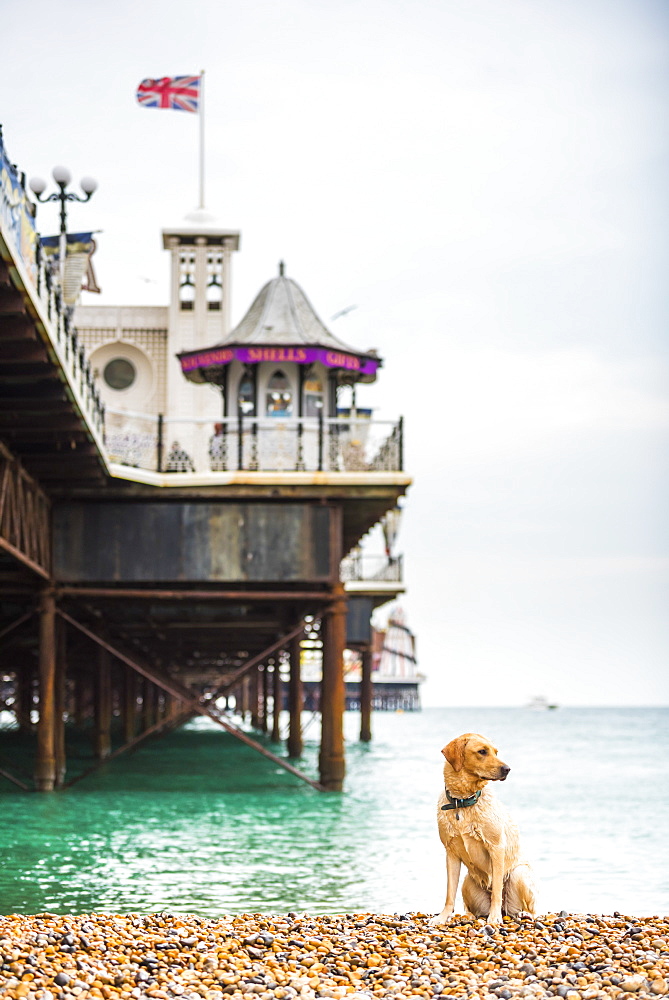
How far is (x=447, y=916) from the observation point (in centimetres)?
941

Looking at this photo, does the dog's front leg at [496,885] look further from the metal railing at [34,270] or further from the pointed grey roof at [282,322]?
the pointed grey roof at [282,322]

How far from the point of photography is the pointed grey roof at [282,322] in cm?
2953

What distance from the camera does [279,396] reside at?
29.8 m

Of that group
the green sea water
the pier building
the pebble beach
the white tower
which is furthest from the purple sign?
the white tower

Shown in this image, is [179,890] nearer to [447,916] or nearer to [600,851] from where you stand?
[447,916]

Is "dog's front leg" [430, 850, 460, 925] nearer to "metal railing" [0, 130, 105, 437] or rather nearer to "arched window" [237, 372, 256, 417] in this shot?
"metal railing" [0, 130, 105, 437]

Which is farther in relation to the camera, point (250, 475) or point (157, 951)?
point (250, 475)

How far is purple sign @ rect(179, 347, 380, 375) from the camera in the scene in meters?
29.0

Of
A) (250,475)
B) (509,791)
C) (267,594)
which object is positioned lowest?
(509,791)

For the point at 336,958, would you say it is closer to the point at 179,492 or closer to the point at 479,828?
the point at 479,828

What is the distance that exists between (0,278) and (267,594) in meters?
12.0

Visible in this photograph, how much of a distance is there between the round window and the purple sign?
2933 centimetres

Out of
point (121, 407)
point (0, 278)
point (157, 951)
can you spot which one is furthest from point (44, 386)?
point (121, 407)

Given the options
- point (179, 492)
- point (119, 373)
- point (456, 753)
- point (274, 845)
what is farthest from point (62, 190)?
point (119, 373)
